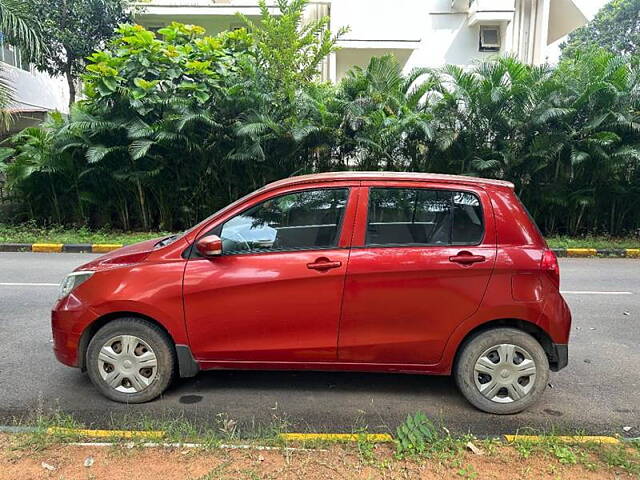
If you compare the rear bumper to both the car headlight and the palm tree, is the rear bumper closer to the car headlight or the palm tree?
the car headlight

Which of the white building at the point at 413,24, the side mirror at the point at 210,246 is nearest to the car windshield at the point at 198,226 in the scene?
the side mirror at the point at 210,246

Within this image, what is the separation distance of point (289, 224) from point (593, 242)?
10556mm

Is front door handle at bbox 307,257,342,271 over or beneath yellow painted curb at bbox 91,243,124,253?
over

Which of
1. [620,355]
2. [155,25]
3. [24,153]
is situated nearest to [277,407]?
[620,355]

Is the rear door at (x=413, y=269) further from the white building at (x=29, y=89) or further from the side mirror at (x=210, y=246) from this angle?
the white building at (x=29, y=89)

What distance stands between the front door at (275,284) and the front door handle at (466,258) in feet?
2.55

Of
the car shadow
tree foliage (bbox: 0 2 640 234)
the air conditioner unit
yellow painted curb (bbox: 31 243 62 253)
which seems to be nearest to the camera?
the car shadow

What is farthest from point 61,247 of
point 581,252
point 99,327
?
point 581,252

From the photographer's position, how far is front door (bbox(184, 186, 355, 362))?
11.7ft

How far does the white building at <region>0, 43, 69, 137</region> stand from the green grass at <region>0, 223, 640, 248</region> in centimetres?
556

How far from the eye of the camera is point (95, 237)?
1216 centimetres

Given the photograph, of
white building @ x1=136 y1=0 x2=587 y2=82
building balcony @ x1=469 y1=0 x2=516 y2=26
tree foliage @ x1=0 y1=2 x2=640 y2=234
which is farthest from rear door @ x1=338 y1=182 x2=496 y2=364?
building balcony @ x1=469 y1=0 x2=516 y2=26

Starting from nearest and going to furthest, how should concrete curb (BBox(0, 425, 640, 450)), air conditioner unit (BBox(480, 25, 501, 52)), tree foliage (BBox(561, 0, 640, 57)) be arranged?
concrete curb (BBox(0, 425, 640, 450)), air conditioner unit (BBox(480, 25, 501, 52)), tree foliage (BBox(561, 0, 640, 57))

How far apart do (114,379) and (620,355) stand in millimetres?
4658
